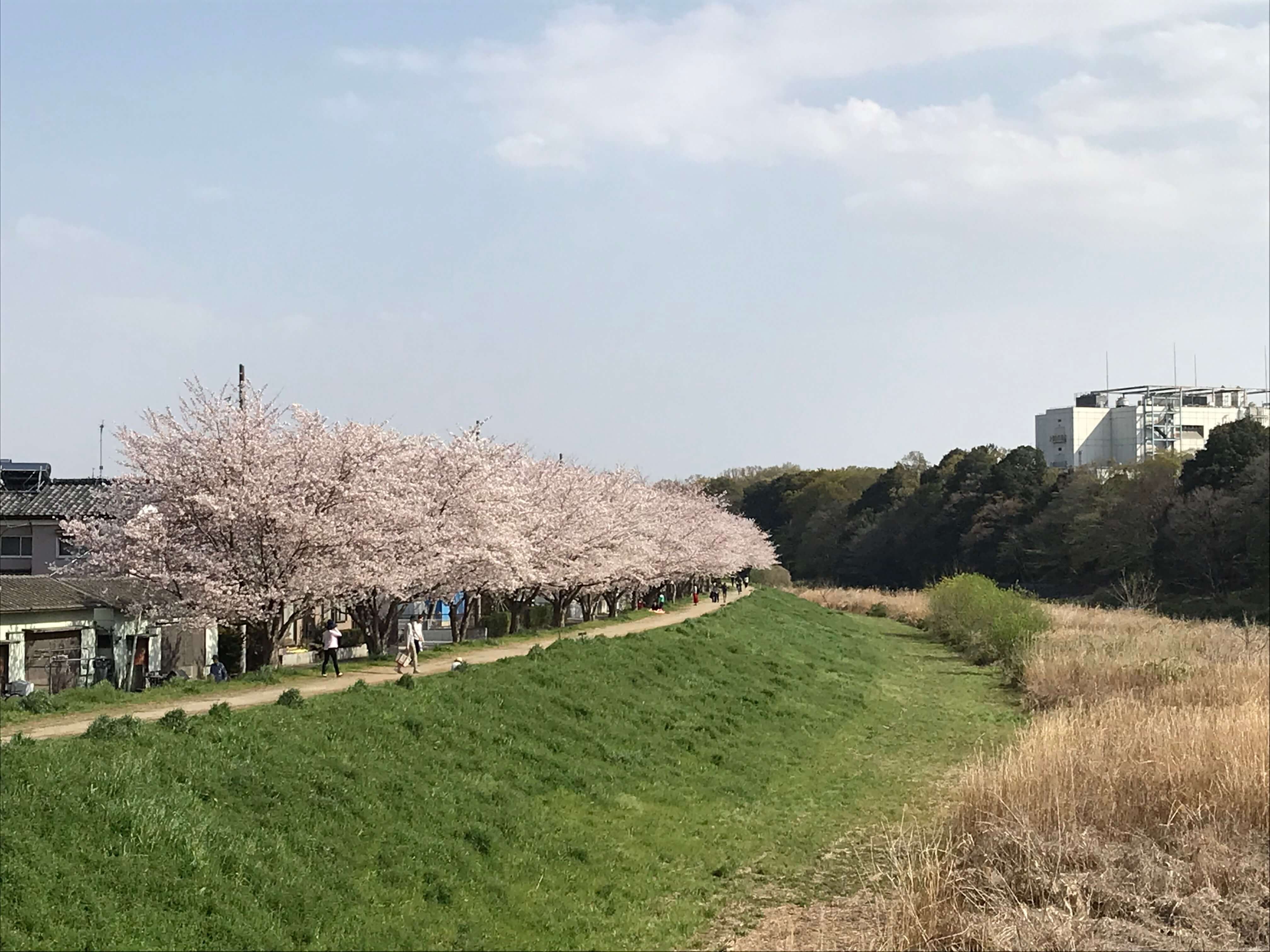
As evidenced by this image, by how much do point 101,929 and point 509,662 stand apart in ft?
48.3

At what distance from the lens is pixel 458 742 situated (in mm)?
18750

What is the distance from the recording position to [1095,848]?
48.6 feet

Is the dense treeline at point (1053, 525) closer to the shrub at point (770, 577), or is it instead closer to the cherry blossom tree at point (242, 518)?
the shrub at point (770, 577)

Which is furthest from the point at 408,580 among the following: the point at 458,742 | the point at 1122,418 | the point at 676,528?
the point at 1122,418

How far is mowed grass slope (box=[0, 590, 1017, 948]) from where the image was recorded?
11.3 meters

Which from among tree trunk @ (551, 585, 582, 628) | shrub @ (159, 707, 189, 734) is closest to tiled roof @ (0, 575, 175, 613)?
shrub @ (159, 707, 189, 734)

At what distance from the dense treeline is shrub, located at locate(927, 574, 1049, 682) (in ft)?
27.0

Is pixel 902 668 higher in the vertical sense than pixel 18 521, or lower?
lower

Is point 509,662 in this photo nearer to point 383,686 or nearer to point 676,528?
point 383,686

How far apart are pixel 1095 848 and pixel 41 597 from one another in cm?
2704

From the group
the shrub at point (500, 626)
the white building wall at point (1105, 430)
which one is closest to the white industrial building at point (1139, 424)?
the white building wall at point (1105, 430)

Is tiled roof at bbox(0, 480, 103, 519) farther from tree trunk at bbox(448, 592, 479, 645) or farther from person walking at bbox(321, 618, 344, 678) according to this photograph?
person walking at bbox(321, 618, 344, 678)

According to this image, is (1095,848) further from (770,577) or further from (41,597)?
(770,577)

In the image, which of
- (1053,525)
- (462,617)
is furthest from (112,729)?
(1053,525)
